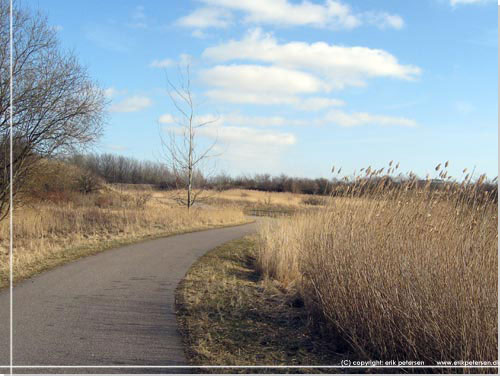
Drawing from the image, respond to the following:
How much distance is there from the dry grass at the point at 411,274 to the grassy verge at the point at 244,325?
41 centimetres

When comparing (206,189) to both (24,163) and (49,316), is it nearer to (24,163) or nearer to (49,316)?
(24,163)

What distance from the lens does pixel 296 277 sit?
8930 mm

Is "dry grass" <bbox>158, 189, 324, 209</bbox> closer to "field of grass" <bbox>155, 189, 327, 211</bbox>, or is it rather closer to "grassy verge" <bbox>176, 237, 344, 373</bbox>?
"field of grass" <bbox>155, 189, 327, 211</bbox>

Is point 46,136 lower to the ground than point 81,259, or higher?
higher

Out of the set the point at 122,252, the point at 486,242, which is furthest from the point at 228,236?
the point at 486,242

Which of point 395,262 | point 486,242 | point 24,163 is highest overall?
point 24,163

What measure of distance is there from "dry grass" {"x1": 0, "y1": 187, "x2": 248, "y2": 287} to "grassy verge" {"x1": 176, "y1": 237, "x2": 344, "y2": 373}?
3824mm

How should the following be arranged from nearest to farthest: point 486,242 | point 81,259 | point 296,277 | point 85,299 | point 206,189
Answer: point 486,242 → point 85,299 → point 296,277 → point 81,259 → point 206,189

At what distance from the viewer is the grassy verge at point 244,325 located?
484 centimetres

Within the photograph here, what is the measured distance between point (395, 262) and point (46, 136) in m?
14.0

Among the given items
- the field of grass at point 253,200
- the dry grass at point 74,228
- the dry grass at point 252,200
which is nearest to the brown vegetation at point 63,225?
the dry grass at point 74,228

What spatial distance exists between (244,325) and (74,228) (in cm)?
1218

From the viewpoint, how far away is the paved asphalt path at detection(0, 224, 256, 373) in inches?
180

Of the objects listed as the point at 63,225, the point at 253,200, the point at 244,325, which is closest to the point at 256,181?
the point at 253,200
